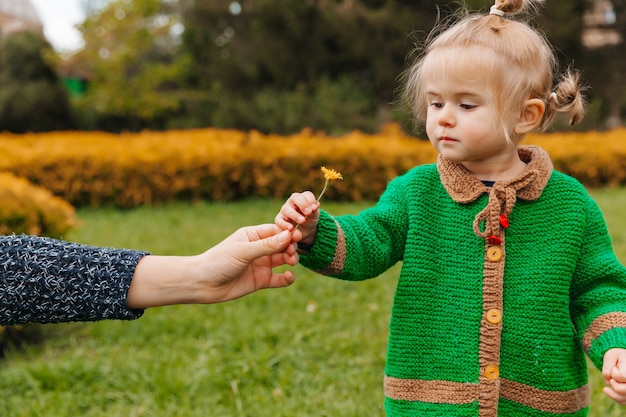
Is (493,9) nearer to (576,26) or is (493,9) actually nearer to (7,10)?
Answer: (576,26)

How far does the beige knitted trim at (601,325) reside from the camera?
1.64 metres

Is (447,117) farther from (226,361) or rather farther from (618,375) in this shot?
(226,361)

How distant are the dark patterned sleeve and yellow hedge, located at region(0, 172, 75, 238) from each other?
7.18ft

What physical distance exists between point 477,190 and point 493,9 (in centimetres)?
48

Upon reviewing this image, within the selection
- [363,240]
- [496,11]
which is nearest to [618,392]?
[363,240]

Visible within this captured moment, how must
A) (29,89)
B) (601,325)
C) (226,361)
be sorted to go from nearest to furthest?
(601,325) → (226,361) → (29,89)

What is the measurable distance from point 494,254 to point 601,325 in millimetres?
309

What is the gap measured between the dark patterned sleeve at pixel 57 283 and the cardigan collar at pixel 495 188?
2.82ft

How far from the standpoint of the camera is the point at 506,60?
167 centimetres

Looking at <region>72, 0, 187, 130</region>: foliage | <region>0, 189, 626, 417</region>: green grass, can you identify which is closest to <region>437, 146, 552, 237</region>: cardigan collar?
<region>0, 189, 626, 417</region>: green grass

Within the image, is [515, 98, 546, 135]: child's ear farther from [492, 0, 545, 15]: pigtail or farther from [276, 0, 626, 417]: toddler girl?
[492, 0, 545, 15]: pigtail

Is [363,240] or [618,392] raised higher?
[363,240]

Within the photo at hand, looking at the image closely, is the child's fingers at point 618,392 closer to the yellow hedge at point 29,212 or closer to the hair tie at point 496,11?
the hair tie at point 496,11

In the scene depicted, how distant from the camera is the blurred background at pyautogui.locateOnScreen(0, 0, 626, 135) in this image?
12883mm
